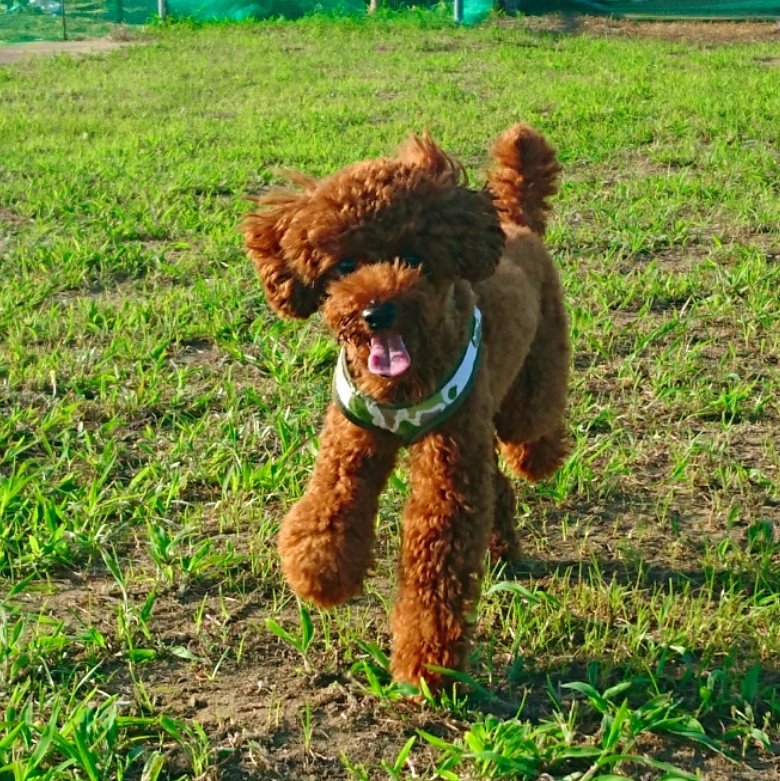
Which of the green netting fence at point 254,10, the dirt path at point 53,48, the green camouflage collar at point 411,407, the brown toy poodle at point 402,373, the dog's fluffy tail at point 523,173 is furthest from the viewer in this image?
the green netting fence at point 254,10

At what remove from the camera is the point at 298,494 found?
3.58 meters

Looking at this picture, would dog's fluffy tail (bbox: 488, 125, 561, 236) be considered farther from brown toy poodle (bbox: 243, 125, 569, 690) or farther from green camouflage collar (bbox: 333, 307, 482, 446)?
green camouflage collar (bbox: 333, 307, 482, 446)

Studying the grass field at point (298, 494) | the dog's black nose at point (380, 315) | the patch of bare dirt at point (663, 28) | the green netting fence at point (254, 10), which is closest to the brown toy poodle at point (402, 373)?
the dog's black nose at point (380, 315)

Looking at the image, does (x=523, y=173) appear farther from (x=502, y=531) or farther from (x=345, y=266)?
(x=345, y=266)

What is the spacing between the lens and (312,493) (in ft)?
9.30

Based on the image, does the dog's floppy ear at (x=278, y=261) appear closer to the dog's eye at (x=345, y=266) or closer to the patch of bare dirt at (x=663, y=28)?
the dog's eye at (x=345, y=266)

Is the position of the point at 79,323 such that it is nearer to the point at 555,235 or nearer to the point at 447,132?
the point at 555,235

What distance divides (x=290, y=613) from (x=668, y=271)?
3.21m

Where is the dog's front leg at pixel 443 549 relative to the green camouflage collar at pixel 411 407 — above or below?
below

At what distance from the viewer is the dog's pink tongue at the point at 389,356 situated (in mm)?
2518

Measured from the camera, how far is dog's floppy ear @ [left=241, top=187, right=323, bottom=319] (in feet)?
8.99

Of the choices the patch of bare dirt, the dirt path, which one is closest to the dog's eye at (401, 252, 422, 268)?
the patch of bare dirt

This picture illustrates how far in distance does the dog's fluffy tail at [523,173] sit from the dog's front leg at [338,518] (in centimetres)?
114

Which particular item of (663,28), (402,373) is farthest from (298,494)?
(663,28)
